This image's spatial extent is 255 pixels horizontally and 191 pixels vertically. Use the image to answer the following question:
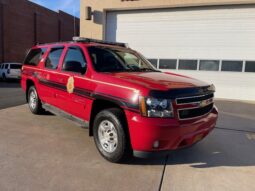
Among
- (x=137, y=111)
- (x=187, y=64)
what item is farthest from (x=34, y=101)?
(x=187, y=64)

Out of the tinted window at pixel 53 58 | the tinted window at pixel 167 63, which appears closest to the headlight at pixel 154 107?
the tinted window at pixel 53 58

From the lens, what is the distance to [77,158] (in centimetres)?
425

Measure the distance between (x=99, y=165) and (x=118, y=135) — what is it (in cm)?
58

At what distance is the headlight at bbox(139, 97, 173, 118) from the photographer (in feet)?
11.6

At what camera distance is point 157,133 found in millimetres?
3514

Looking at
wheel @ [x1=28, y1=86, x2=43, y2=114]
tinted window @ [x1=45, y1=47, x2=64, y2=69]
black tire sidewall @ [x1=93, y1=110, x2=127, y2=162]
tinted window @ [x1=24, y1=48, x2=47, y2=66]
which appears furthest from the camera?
wheel @ [x1=28, y1=86, x2=43, y2=114]

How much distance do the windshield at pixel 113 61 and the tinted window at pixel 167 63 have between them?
6.73 m

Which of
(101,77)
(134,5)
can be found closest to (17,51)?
(134,5)

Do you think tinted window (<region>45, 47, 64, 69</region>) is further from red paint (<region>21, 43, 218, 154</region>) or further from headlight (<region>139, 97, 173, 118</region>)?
headlight (<region>139, 97, 173, 118</region>)

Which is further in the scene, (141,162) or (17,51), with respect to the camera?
(17,51)

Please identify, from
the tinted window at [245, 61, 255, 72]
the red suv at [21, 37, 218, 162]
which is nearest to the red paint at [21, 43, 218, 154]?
the red suv at [21, 37, 218, 162]

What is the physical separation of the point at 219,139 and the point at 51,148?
3437 mm

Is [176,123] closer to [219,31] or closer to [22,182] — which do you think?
[22,182]

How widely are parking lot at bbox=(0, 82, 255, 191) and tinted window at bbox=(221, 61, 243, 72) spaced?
5772 mm
